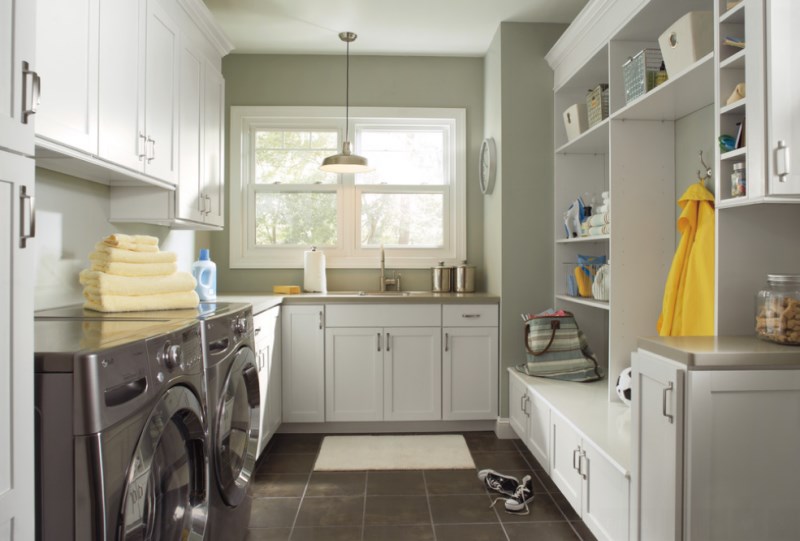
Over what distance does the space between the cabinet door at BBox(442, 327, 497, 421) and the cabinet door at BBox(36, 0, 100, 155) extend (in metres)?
2.32

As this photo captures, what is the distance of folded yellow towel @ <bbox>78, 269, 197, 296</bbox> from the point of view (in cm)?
183

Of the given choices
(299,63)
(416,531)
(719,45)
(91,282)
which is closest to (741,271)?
(719,45)

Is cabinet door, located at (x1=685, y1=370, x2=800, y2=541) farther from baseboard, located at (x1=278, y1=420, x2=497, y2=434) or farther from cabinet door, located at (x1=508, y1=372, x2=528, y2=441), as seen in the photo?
baseboard, located at (x1=278, y1=420, x2=497, y2=434)

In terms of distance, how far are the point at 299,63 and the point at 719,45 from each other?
2.91 metres

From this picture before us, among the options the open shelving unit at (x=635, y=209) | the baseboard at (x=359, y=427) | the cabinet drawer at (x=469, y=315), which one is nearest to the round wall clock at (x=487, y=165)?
the cabinet drawer at (x=469, y=315)

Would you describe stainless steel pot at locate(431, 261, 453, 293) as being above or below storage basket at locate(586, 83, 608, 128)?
below

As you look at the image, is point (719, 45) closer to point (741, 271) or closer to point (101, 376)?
point (741, 271)

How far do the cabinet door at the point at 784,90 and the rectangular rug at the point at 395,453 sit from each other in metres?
2.07

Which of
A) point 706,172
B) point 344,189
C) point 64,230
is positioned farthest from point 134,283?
point 706,172

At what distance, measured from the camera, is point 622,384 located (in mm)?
2477

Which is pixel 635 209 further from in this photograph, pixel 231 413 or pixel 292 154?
pixel 292 154

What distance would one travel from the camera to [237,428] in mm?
2025

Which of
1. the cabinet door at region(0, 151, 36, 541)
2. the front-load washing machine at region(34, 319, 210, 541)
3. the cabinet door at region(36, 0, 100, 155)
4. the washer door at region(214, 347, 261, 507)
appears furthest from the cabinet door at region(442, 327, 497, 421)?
the cabinet door at region(0, 151, 36, 541)

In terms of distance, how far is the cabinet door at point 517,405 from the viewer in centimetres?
307
